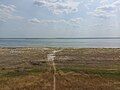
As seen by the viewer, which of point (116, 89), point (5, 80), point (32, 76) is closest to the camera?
point (116, 89)

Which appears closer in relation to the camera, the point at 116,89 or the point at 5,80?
the point at 116,89

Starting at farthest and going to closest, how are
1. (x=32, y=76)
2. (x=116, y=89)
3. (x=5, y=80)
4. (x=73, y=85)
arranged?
1. (x=32, y=76)
2. (x=5, y=80)
3. (x=73, y=85)
4. (x=116, y=89)

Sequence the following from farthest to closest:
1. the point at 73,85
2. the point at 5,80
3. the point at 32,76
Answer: the point at 32,76 < the point at 5,80 < the point at 73,85

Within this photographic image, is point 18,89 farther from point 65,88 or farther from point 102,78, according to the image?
point 102,78

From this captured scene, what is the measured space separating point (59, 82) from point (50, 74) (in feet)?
18.3

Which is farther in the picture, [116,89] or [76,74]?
[76,74]

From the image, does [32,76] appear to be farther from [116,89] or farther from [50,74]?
[116,89]

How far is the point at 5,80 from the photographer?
34.0 meters

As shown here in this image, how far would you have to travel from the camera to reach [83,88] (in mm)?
29812

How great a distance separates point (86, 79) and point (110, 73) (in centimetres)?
575

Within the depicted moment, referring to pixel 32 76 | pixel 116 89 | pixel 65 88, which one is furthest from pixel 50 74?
pixel 116 89

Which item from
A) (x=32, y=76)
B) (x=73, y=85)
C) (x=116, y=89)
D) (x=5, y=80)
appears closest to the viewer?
(x=116, y=89)

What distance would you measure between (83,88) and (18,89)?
24.1 feet

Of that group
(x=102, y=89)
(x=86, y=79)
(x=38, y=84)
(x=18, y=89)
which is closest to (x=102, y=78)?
(x=86, y=79)
